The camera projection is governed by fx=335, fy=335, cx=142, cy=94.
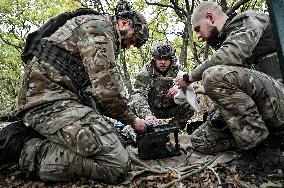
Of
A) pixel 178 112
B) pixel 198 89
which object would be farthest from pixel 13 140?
pixel 178 112

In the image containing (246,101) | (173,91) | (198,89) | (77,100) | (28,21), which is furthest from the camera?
(28,21)

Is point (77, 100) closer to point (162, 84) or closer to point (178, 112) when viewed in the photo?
point (162, 84)

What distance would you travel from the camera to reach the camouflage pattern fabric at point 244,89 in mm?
3482

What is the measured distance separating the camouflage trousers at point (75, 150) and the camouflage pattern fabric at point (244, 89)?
3.97 feet

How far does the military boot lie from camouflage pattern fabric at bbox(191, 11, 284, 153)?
6.97 ft

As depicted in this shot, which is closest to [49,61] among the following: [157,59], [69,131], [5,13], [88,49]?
[88,49]

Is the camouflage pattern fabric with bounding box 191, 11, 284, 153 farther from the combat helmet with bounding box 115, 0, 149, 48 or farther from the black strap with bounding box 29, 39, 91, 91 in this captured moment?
the black strap with bounding box 29, 39, 91, 91

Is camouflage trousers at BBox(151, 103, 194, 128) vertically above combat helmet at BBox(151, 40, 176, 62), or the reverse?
combat helmet at BBox(151, 40, 176, 62)

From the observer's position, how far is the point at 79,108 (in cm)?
369

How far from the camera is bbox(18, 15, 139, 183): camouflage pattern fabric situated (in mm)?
3477

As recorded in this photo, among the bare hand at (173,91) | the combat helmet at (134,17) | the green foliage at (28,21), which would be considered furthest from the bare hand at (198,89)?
the green foliage at (28,21)

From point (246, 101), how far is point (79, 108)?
1.79 metres

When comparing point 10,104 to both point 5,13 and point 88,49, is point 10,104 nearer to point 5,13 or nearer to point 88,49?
point 5,13

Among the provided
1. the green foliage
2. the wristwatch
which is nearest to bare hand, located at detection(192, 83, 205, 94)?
the wristwatch
